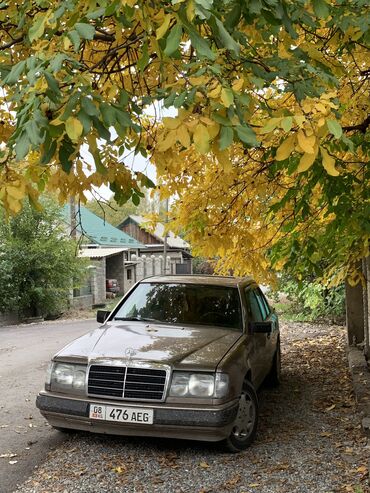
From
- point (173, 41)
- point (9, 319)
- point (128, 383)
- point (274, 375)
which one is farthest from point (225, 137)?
point (9, 319)

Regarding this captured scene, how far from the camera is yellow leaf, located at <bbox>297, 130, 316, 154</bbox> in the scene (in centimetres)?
216

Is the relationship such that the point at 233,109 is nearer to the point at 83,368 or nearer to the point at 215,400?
the point at 215,400

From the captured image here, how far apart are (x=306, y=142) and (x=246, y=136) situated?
0.26 m

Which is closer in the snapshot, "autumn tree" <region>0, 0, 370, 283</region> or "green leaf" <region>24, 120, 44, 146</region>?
"green leaf" <region>24, 120, 44, 146</region>

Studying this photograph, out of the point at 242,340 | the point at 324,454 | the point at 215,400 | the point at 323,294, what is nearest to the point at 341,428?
the point at 324,454

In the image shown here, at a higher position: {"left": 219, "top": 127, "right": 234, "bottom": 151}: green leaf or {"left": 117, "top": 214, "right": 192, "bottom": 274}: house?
{"left": 117, "top": 214, "right": 192, "bottom": 274}: house

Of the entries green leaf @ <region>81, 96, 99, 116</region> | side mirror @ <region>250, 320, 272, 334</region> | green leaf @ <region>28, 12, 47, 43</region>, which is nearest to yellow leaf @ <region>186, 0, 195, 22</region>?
green leaf @ <region>81, 96, 99, 116</region>

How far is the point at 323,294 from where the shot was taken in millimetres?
14758

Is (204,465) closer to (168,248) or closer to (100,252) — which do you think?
(100,252)

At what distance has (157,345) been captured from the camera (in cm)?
488

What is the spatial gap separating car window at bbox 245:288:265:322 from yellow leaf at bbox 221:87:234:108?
160 inches

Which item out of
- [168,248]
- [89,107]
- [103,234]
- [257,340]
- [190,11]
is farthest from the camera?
[168,248]

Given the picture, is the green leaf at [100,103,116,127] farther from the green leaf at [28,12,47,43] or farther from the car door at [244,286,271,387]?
the car door at [244,286,271,387]

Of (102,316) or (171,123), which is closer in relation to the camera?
(171,123)
